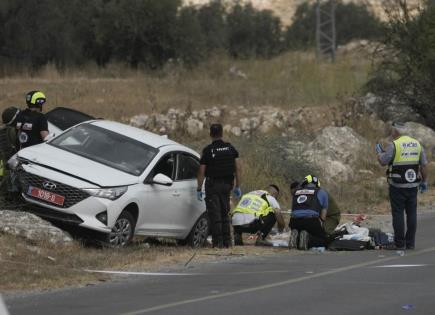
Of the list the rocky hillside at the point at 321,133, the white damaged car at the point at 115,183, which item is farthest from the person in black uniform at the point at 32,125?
the rocky hillside at the point at 321,133

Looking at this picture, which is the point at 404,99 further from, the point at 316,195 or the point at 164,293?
the point at 164,293

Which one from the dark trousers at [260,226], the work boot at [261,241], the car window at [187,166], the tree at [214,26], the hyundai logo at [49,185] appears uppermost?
the tree at [214,26]

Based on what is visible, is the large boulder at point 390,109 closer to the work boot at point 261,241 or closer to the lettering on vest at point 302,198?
the work boot at point 261,241

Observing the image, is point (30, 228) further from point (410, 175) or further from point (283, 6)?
point (283, 6)

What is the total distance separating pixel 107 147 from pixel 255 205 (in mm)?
2468

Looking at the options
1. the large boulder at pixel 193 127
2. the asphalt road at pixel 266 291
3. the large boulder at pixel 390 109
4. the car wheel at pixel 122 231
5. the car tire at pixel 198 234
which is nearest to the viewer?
the asphalt road at pixel 266 291

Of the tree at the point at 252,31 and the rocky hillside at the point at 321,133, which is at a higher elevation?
the tree at the point at 252,31

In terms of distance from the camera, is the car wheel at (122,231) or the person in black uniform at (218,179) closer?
the car wheel at (122,231)

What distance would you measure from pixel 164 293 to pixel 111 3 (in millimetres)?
A: 36617

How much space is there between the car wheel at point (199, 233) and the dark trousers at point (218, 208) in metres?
0.53

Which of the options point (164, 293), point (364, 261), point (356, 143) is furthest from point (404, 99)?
point (164, 293)

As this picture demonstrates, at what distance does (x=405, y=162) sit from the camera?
1462 cm

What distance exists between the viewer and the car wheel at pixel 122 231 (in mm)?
13516

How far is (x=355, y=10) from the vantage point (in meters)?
76.6
